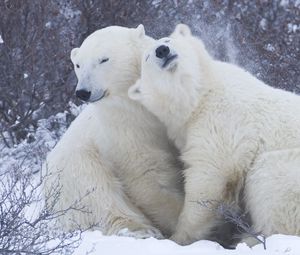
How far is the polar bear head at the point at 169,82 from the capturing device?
452cm

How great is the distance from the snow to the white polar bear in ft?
1.27

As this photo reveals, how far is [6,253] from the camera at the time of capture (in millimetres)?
3143

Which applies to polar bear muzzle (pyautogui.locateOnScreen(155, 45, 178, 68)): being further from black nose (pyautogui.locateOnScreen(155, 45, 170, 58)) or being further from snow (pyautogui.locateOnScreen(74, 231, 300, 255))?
snow (pyautogui.locateOnScreen(74, 231, 300, 255))

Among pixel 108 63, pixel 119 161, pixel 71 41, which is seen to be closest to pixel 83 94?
pixel 108 63

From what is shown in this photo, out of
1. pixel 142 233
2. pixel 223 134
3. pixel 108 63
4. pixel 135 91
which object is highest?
pixel 108 63

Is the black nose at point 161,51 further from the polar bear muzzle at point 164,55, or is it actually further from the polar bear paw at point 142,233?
the polar bear paw at point 142,233

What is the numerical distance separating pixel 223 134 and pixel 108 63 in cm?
85

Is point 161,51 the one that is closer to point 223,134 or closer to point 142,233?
point 223,134

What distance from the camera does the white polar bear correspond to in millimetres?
4641

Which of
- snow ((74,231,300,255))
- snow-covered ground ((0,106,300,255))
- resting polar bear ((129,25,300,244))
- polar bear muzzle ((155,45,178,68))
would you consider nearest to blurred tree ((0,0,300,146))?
resting polar bear ((129,25,300,244))

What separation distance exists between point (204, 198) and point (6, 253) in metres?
1.44

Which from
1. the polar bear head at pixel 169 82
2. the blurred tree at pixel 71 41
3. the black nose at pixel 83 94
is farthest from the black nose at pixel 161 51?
the blurred tree at pixel 71 41

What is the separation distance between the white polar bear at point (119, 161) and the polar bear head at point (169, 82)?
16 centimetres

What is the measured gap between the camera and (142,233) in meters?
4.54
